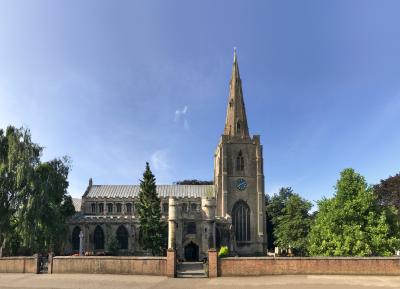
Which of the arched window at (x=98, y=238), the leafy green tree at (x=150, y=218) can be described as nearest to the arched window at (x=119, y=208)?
the arched window at (x=98, y=238)

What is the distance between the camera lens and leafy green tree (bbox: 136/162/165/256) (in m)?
49.7

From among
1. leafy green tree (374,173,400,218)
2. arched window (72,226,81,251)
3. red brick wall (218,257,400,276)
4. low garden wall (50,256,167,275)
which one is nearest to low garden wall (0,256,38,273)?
low garden wall (50,256,167,275)

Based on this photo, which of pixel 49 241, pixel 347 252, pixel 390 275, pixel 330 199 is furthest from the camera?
pixel 49 241

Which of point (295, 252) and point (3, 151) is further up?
point (3, 151)

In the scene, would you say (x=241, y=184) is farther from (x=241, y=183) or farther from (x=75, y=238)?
(x=75, y=238)

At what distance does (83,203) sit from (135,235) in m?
13.4

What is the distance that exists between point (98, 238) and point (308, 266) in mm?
35814

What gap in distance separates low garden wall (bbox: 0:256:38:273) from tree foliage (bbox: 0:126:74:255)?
270 inches

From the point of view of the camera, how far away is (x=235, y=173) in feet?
207

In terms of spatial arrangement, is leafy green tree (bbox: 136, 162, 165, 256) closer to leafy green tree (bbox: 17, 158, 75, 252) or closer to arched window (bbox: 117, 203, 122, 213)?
leafy green tree (bbox: 17, 158, 75, 252)

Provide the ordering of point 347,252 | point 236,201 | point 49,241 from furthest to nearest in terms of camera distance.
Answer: point 236,201 < point 49,241 < point 347,252

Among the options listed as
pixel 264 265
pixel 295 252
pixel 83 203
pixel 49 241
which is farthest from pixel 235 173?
pixel 264 265

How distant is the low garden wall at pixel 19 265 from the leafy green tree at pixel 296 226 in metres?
33.8

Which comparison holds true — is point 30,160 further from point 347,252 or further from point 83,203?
point 347,252
